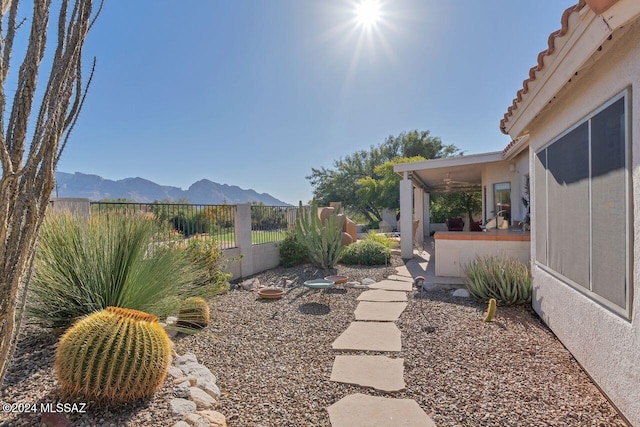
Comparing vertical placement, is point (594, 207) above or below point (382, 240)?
above

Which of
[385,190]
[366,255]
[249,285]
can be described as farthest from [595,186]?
[385,190]

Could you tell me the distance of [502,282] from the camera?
208 inches

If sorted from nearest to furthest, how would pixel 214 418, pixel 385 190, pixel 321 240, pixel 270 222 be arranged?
pixel 214 418 → pixel 321 240 → pixel 270 222 → pixel 385 190

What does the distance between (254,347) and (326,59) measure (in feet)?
35.1

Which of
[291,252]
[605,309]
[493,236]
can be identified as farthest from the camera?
[291,252]

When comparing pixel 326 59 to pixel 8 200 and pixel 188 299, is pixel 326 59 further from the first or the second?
pixel 8 200

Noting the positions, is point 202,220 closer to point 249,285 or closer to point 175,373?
point 249,285

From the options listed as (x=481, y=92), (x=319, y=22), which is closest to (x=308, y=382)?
(x=319, y=22)

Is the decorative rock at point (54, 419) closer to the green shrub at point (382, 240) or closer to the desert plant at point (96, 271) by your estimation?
the desert plant at point (96, 271)

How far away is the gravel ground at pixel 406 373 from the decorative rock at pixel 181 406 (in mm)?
65

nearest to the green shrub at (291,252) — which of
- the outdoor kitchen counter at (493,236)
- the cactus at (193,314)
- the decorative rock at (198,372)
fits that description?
the outdoor kitchen counter at (493,236)

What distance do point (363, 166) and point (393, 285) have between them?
98.9 feet

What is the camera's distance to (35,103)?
1602 millimetres

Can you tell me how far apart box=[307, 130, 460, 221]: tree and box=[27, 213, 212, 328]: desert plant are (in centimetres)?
2640
